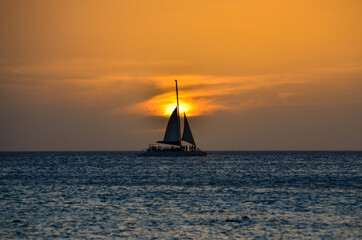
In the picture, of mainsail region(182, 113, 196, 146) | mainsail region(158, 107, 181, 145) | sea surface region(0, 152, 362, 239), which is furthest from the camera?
mainsail region(182, 113, 196, 146)

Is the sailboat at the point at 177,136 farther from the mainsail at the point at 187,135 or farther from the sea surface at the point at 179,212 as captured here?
the sea surface at the point at 179,212

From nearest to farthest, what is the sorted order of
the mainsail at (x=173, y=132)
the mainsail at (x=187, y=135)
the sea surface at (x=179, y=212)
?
the sea surface at (x=179, y=212) → the mainsail at (x=173, y=132) → the mainsail at (x=187, y=135)

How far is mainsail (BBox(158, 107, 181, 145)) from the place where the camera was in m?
174

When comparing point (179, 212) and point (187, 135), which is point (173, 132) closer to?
point (187, 135)

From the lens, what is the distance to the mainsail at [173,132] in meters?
174

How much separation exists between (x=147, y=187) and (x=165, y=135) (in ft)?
335

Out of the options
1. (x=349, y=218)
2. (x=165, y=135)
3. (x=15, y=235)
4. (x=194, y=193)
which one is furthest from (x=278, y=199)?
(x=165, y=135)

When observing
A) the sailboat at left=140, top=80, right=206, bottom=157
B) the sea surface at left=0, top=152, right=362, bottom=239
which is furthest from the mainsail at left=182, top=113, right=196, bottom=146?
the sea surface at left=0, top=152, right=362, bottom=239

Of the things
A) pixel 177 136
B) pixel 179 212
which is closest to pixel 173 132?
pixel 177 136

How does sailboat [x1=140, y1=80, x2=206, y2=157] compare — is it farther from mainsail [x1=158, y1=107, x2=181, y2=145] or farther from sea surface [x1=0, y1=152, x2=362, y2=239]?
sea surface [x1=0, y1=152, x2=362, y2=239]

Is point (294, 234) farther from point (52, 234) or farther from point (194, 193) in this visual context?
point (194, 193)

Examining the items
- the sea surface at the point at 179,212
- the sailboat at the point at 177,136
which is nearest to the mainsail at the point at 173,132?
the sailboat at the point at 177,136

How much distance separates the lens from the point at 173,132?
17500 centimetres

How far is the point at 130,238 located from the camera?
3706cm
